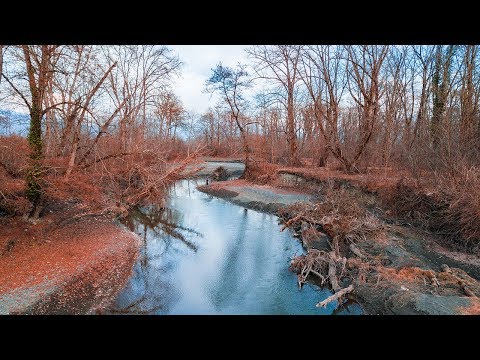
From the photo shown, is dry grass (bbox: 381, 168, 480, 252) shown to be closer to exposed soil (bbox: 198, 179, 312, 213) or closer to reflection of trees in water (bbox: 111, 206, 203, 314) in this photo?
exposed soil (bbox: 198, 179, 312, 213)

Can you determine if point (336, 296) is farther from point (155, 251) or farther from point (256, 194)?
point (256, 194)

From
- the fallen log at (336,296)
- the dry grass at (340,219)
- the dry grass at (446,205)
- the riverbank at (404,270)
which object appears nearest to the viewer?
the riverbank at (404,270)

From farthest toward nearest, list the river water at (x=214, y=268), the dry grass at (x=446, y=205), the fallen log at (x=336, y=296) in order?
the dry grass at (x=446, y=205)
the river water at (x=214, y=268)
the fallen log at (x=336, y=296)

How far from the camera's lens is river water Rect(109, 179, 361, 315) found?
7.11 metres

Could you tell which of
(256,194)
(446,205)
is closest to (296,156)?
(256,194)

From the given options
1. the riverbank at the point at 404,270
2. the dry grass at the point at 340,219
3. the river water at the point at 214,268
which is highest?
the dry grass at the point at 340,219

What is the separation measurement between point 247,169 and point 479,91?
50.4ft

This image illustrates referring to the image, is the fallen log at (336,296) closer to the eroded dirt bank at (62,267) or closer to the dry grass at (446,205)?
the dry grass at (446,205)

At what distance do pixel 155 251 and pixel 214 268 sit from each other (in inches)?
99.7

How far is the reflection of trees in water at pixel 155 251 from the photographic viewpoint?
718 centimetres

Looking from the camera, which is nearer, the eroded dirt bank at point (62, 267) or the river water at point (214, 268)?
the eroded dirt bank at point (62, 267)

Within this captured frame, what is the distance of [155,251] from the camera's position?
10.6 m

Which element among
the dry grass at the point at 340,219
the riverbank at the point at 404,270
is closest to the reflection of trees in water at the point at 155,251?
the riverbank at the point at 404,270

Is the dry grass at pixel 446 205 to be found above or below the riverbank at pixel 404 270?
above
